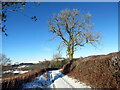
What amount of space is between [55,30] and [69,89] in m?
13.4

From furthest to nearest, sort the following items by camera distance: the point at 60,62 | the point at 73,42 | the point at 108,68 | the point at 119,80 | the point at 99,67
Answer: the point at 60,62, the point at 73,42, the point at 99,67, the point at 108,68, the point at 119,80

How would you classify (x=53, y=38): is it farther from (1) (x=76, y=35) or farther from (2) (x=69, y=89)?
(2) (x=69, y=89)

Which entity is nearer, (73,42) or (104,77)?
(104,77)

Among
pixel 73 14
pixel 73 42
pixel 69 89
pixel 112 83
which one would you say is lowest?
pixel 69 89

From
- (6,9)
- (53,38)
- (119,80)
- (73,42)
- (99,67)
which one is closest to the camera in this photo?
(6,9)

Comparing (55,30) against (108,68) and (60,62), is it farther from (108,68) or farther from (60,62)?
(60,62)

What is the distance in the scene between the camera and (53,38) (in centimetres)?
1828

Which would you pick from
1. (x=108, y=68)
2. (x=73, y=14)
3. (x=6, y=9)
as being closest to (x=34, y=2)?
(x=6, y=9)

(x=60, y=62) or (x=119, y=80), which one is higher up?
(x=119, y=80)

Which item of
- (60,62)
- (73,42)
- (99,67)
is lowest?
(60,62)

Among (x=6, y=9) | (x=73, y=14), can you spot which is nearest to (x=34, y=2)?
(x=6, y=9)

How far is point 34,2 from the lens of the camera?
3.85m

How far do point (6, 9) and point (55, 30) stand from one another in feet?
47.0

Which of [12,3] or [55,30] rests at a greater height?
[55,30]
